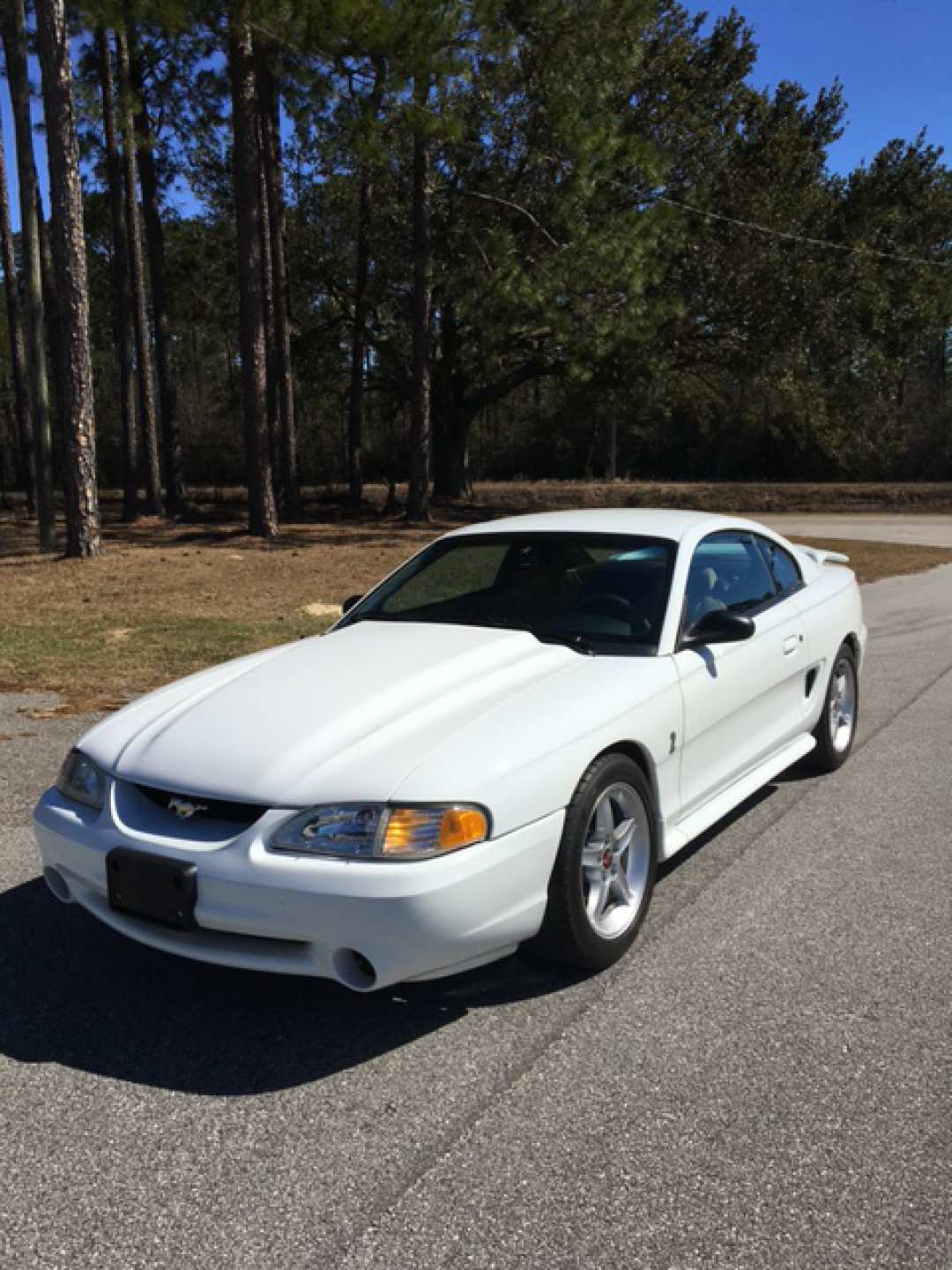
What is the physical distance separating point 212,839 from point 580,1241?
1472 mm

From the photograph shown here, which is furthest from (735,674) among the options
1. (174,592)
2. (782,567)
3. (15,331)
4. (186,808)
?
(15,331)

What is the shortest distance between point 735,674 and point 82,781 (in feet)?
8.45

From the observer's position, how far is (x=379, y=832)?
3.10 m

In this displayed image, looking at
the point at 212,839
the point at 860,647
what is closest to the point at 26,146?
the point at 860,647

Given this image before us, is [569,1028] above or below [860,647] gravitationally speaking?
below

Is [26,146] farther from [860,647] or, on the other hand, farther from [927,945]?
[927,945]

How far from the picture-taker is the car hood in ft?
10.7

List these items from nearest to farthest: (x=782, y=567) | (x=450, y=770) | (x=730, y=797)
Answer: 1. (x=450, y=770)
2. (x=730, y=797)
3. (x=782, y=567)

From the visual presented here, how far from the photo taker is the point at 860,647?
635 cm

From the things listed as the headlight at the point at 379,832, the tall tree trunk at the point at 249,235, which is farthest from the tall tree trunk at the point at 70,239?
the headlight at the point at 379,832

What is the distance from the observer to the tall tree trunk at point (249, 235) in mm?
16625

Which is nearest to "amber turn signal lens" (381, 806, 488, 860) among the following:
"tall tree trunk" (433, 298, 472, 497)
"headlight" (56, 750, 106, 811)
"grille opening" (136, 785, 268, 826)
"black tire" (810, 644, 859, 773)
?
"grille opening" (136, 785, 268, 826)

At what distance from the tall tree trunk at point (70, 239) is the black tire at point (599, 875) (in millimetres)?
12648

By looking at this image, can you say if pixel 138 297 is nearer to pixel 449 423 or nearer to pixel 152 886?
pixel 449 423
